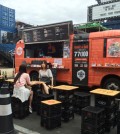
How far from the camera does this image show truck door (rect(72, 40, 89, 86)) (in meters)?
9.91

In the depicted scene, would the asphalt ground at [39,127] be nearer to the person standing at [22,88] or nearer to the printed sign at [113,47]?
the person standing at [22,88]

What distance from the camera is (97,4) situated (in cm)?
4144

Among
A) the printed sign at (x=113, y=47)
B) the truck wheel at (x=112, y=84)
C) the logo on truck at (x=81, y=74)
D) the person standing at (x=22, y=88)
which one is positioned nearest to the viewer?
the person standing at (x=22, y=88)

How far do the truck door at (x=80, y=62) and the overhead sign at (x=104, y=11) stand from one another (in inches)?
1179

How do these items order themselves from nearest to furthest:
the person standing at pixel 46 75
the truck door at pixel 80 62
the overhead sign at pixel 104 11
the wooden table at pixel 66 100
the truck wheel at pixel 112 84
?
the wooden table at pixel 66 100 → the person standing at pixel 46 75 → the truck wheel at pixel 112 84 → the truck door at pixel 80 62 → the overhead sign at pixel 104 11

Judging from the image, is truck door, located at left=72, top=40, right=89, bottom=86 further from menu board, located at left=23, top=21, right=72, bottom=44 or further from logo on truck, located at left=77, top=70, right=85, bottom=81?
menu board, located at left=23, top=21, right=72, bottom=44

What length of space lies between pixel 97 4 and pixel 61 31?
32.7 meters

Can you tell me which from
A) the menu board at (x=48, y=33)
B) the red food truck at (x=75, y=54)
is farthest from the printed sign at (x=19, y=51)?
the menu board at (x=48, y=33)

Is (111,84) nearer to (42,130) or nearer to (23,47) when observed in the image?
(42,130)

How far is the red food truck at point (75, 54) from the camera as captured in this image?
9.18 m

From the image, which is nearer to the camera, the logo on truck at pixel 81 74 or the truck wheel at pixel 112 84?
the truck wheel at pixel 112 84

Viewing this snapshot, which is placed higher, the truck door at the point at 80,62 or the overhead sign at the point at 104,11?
Result: the overhead sign at the point at 104,11

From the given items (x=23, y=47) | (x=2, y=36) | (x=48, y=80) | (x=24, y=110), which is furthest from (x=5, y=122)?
(x=2, y=36)

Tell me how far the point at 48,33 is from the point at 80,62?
7.99ft
